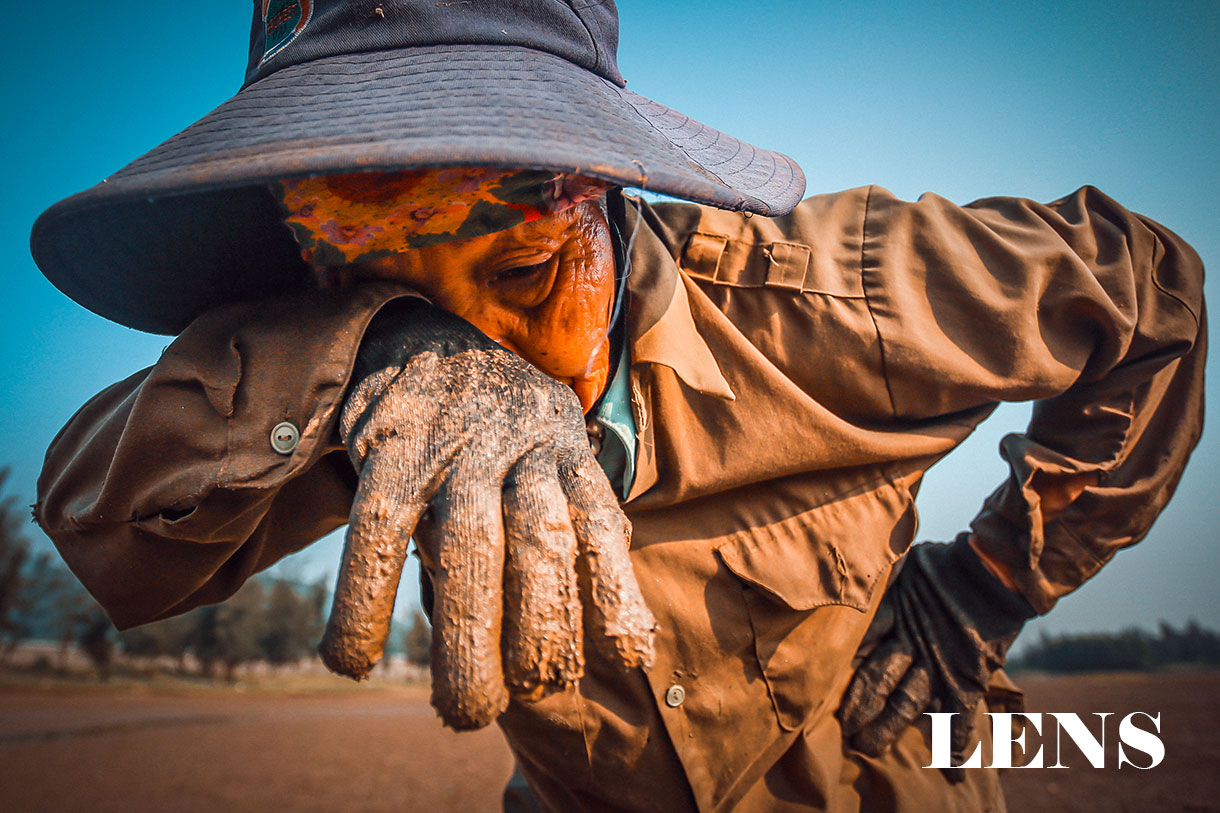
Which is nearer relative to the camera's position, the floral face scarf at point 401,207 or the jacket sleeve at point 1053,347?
the floral face scarf at point 401,207

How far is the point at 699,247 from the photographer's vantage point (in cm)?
119

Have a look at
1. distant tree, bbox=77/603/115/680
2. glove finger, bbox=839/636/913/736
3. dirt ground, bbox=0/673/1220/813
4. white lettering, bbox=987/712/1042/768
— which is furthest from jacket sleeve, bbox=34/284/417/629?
distant tree, bbox=77/603/115/680

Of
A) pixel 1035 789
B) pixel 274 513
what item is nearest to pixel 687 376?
pixel 274 513

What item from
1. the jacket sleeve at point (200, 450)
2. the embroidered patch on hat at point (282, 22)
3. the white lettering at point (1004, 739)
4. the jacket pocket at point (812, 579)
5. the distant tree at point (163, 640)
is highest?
the embroidered patch on hat at point (282, 22)

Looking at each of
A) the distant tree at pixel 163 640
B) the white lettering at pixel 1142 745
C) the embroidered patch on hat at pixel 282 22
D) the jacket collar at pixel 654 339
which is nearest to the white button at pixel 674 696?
the jacket collar at pixel 654 339

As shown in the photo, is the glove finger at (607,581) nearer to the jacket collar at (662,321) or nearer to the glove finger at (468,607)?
the glove finger at (468,607)

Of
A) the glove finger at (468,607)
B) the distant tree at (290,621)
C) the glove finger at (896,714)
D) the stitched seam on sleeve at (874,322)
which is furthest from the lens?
the distant tree at (290,621)

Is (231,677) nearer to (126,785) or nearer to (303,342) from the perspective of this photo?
(126,785)

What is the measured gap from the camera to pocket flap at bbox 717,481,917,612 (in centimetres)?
111

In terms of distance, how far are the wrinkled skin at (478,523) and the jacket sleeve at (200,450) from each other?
0.14 ft

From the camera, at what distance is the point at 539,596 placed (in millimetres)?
500

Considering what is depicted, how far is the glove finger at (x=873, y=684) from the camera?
129 cm

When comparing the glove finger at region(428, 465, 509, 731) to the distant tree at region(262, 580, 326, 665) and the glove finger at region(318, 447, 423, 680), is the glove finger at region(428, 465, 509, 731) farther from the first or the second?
the distant tree at region(262, 580, 326, 665)

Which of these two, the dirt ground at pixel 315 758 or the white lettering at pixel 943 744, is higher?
the white lettering at pixel 943 744
